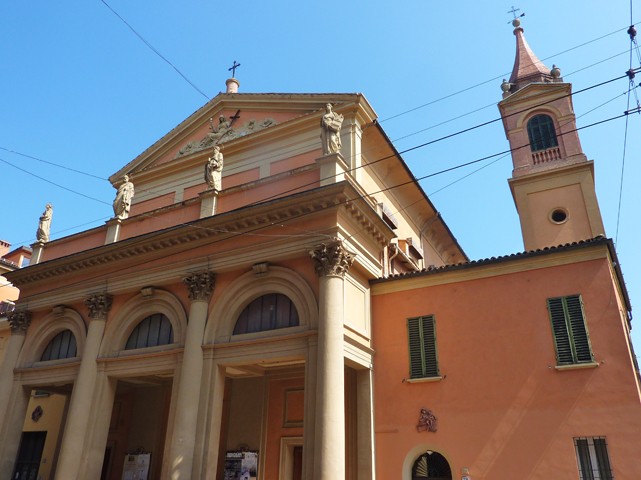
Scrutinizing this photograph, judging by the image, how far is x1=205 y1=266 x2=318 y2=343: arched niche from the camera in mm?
11633

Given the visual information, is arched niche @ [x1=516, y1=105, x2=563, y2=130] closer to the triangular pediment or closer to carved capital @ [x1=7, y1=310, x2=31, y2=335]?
the triangular pediment

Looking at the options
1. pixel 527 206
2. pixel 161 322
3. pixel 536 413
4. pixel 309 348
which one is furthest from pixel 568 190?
pixel 161 322

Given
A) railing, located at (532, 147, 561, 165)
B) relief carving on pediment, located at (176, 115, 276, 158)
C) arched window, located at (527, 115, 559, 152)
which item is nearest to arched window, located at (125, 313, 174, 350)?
relief carving on pediment, located at (176, 115, 276, 158)

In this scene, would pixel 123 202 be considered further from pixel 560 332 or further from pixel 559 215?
pixel 559 215

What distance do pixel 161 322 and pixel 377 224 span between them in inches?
261

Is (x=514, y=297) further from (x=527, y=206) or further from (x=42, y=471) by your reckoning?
(x=42, y=471)

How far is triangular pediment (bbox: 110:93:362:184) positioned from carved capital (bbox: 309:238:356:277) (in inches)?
204

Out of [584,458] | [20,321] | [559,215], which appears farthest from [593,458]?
[20,321]

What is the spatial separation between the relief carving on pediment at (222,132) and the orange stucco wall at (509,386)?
7.90 meters

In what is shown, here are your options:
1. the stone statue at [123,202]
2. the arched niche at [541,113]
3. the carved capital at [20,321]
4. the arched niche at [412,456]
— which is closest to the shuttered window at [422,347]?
the arched niche at [412,456]

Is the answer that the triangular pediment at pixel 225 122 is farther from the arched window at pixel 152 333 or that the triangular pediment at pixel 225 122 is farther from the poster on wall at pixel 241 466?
the poster on wall at pixel 241 466

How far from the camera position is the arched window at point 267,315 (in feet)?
39.2

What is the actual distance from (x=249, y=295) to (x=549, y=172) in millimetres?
14779

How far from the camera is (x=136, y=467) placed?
1499 centimetres
